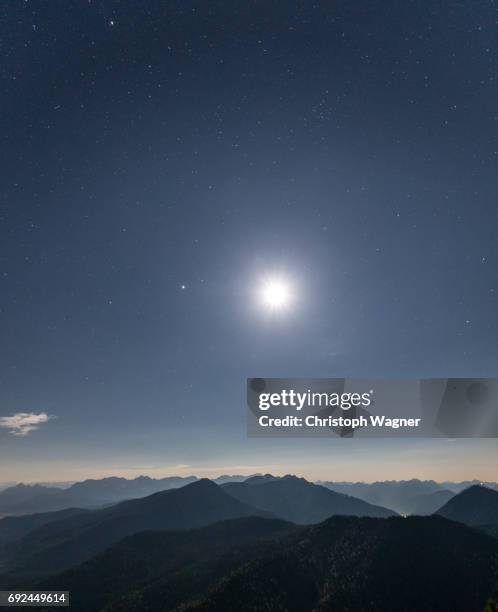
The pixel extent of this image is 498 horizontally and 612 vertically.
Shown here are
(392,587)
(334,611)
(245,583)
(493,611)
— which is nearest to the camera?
(493,611)

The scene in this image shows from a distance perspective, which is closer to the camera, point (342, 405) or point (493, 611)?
point (342, 405)

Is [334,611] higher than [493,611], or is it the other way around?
[493,611]

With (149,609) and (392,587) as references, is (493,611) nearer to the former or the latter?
(392,587)

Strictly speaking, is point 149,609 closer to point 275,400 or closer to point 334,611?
point 334,611

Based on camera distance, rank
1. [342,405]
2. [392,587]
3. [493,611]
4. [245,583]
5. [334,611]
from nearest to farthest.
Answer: [342,405]
[493,611]
[334,611]
[392,587]
[245,583]

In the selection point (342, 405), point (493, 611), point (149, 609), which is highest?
point (342, 405)

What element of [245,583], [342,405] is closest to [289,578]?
[245,583]

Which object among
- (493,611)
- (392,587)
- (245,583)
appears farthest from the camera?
(245,583)

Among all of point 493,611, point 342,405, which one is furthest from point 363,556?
point 342,405

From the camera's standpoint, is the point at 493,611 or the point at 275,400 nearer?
the point at 275,400
